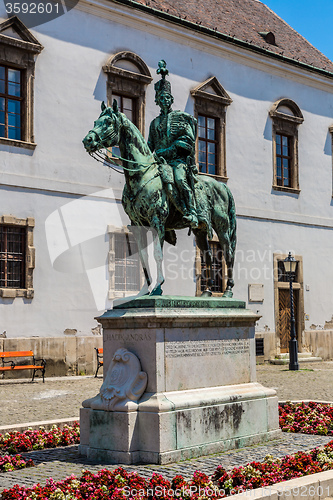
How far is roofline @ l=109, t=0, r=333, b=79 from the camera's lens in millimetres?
19469

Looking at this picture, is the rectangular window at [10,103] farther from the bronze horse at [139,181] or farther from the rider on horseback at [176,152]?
the bronze horse at [139,181]

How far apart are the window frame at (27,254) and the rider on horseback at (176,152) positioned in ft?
27.8

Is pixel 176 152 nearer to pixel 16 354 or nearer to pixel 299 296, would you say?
pixel 16 354

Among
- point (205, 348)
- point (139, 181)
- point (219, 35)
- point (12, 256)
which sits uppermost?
point (219, 35)

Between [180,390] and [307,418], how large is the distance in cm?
254

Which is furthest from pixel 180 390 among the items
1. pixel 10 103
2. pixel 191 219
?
Result: pixel 10 103

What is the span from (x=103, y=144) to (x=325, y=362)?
1736 cm

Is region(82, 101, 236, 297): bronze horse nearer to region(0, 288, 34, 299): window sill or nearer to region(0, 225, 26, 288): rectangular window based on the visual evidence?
region(0, 288, 34, 299): window sill

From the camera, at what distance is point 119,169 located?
19266mm

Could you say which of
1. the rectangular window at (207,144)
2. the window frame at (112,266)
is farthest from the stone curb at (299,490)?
the rectangular window at (207,144)

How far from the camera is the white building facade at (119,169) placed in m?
16.9

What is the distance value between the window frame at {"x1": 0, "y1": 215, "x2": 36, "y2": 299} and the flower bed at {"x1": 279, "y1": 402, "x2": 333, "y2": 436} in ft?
26.5

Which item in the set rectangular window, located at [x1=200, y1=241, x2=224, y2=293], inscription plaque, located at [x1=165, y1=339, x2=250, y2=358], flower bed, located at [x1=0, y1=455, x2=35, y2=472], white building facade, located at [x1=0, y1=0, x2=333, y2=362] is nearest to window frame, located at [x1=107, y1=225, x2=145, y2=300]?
white building facade, located at [x1=0, y1=0, x2=333, y2=362]

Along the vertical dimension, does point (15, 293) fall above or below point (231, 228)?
below
